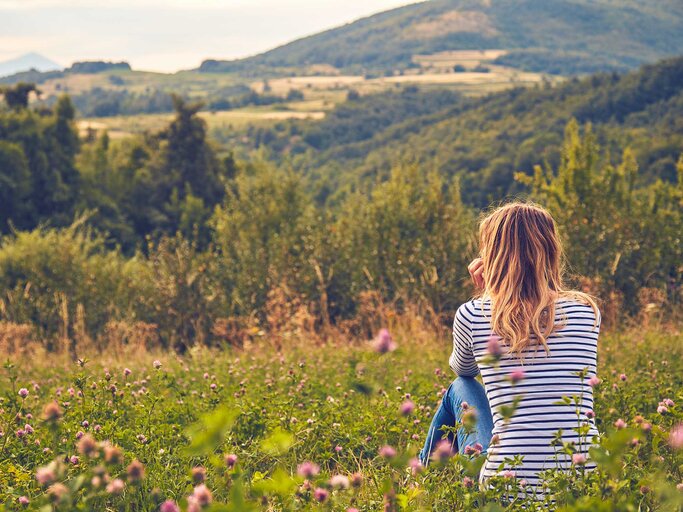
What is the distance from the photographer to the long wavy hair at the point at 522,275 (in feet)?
9.34

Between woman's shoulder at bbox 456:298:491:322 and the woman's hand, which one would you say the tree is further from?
woman's shoulder at bbox 456:298:491:322

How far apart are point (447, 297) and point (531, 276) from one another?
6742 millimetres

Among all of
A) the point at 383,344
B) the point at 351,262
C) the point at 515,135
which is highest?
the point at 383,344

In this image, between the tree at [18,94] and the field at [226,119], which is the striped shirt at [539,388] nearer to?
the tree at [18,94]

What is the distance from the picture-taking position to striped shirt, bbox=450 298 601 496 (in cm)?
272

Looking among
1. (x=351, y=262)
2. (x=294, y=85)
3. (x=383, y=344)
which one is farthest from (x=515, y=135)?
(x=294, y=85)

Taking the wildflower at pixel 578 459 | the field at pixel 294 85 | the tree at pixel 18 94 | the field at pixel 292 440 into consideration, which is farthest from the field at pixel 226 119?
the wildflower at pixel 578 459

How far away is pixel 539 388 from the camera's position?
280 centimetres

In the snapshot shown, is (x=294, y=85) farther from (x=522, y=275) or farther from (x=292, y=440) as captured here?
(x=292, y=440)

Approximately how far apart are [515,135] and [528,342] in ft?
179

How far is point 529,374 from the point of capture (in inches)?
111

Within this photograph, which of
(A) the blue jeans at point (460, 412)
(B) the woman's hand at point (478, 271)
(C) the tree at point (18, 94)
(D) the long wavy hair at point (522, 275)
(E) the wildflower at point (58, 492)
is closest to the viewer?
(E) the wildflower at point (58, 492)

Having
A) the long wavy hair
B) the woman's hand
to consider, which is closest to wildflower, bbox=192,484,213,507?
the long wavy hair

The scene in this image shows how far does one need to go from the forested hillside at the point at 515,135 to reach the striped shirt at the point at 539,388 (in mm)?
28732
